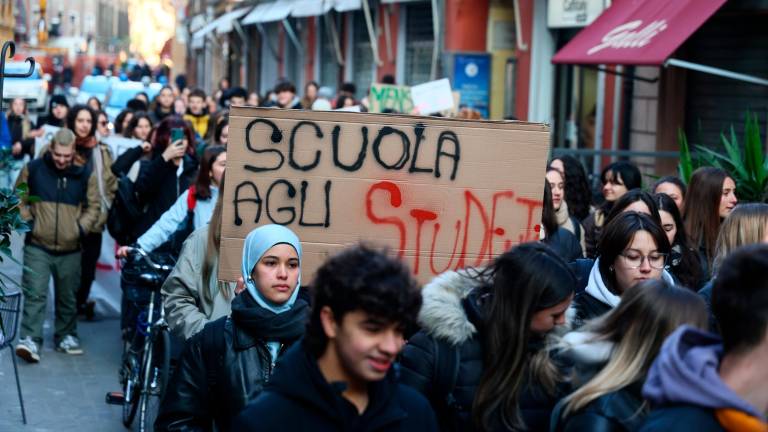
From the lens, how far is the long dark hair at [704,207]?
735cm

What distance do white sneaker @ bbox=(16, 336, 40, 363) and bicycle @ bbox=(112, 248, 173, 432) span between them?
163 centimetres

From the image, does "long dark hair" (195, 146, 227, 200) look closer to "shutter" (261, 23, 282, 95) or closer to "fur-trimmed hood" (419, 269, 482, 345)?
"fur-trimmed hood" (419, 269, 482, 345)

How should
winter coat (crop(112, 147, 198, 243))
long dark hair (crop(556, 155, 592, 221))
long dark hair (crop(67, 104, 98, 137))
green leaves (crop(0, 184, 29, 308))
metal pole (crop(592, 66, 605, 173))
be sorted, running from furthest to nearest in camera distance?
metal pole (crop(592, 66, 605, 173)), long dark hair (crop(67, 104, 98, 137)), winter coat (crop(112, 147, 198, 243)), long dark hair (crop(556, 155, 592, 221)), green leaves (crop(0, 184, 29, 308))

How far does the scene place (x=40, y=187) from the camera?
1034 cm

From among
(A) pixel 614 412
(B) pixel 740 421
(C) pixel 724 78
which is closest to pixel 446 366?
(A) pixel 614 412

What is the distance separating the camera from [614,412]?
362cm

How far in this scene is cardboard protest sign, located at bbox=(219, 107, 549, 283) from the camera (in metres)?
5.70

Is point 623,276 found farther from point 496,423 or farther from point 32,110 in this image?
point 32,110

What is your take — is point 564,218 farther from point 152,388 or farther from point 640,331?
point 640,331

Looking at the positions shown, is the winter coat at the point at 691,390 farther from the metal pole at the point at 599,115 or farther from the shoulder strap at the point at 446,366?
the metal pole at the point at 599,115

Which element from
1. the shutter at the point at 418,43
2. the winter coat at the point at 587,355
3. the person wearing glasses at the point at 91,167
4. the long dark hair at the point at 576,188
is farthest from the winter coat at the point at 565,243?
the shutter at the point at 418,43

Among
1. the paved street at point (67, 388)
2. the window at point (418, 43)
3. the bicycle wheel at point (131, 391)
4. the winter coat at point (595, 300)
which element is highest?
the window at point (418, 43)

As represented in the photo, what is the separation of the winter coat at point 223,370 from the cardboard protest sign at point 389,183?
109 centimetres

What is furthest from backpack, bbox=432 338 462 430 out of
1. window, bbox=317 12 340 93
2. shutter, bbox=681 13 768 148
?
window, bbox=317 12 340 93
